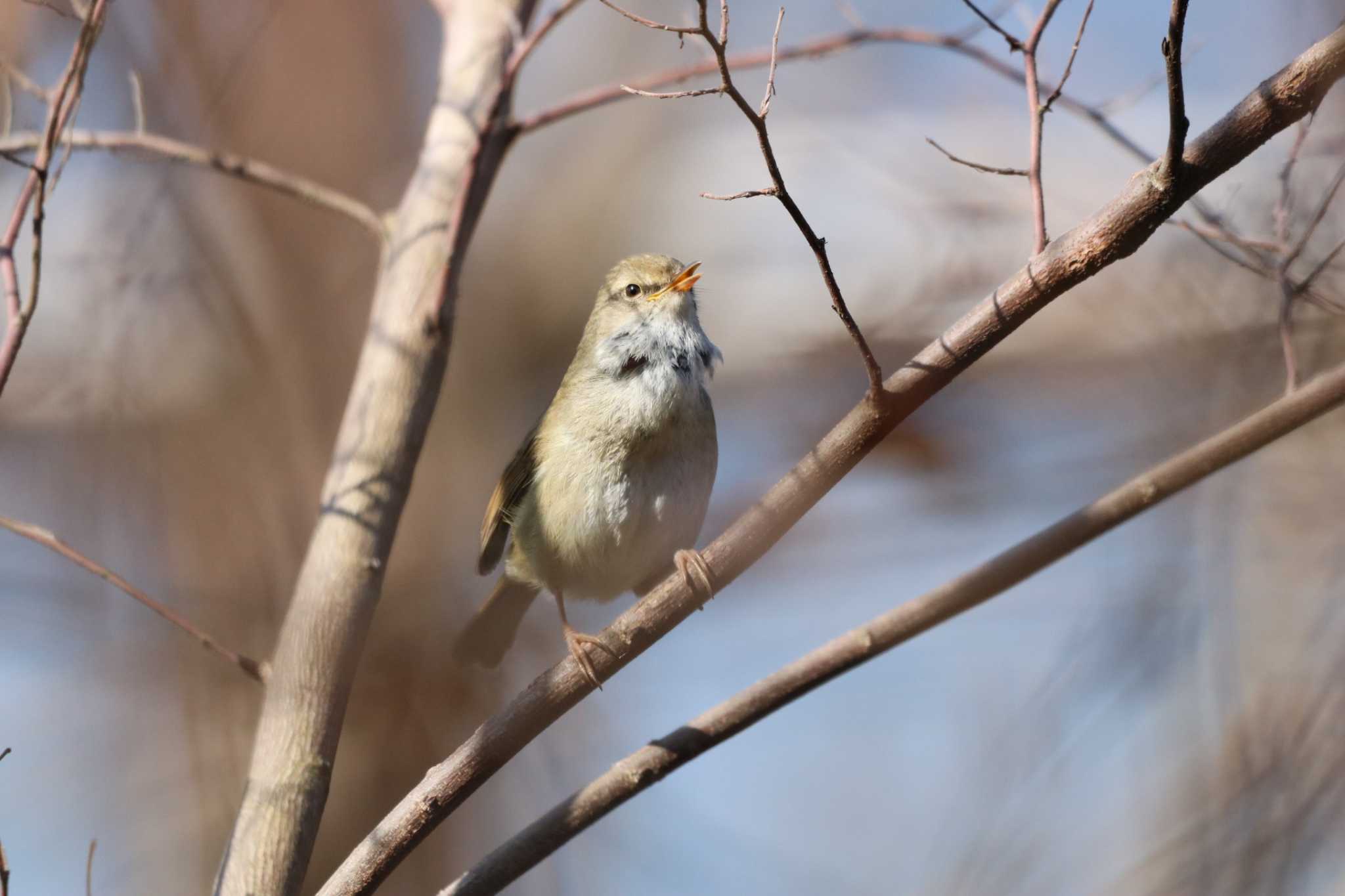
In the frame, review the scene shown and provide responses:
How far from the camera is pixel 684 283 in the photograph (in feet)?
12.7

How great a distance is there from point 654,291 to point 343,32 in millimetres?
4999

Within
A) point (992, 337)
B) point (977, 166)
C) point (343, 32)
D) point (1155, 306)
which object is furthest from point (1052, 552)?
point (343, 32)

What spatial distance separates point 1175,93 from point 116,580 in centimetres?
226

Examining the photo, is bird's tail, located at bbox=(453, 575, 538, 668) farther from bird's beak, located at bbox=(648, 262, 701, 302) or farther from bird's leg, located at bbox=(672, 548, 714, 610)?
bird's leg, located at bbox=(672, 548, 714, 610)

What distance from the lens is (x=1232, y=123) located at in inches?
74.8

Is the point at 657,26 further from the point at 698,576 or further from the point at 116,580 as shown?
the point at 116,580

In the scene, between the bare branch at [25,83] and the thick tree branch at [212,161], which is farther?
the thick tree branch at [212,161]

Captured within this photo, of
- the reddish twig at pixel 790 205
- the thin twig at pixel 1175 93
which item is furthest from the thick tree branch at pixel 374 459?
the thin twig at pixel 1175 93

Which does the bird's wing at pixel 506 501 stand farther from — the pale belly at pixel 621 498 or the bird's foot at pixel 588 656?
the bird's foot at pixel 588 656

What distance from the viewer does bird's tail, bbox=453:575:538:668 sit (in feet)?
14.1

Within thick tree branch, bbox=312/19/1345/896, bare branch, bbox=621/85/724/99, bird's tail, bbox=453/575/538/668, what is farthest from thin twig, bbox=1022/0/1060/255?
bird's tail, bbox=453/575/538/668

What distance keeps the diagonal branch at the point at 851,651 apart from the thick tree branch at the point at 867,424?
0.17m

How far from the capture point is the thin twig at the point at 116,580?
251 centimetres

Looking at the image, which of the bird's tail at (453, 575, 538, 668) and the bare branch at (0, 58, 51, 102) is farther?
the bird's tail at (453, 575, 538, 668)
